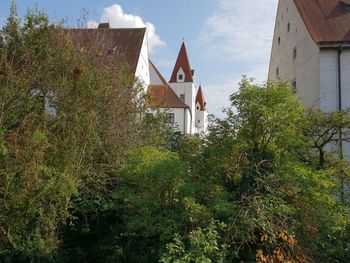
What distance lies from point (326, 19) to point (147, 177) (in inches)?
607

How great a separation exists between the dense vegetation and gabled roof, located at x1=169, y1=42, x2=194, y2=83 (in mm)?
45972

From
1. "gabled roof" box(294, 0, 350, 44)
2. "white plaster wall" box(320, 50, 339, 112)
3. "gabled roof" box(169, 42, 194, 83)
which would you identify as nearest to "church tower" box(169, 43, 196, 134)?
"gabled roof" box(169, 42, 194, 83)

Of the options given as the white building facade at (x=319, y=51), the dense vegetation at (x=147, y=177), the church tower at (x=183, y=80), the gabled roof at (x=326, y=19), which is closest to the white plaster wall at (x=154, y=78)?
the church tower at (x=183, y=80)

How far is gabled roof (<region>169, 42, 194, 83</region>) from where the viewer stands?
5903 centimetres

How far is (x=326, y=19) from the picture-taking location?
2186 centimetres

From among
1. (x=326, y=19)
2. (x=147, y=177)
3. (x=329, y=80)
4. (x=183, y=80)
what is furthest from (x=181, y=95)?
(x=147, y=177)

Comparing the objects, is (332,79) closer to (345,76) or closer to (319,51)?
(345,76)

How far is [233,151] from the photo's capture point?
9.73m

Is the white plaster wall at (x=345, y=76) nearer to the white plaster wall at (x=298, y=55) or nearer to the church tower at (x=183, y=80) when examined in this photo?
the white plaster wall at (x=298, y=55)

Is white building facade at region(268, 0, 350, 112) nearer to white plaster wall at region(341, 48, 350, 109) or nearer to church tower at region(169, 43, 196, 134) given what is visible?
white plaster wall at region(341, 48, 350, 109)

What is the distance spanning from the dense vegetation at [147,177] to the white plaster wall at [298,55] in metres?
8.81

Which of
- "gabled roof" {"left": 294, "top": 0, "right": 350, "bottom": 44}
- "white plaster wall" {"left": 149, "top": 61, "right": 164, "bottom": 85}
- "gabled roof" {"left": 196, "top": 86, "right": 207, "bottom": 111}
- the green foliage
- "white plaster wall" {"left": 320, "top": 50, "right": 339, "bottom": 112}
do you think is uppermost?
"gabled roof" {"left": 196, "top": 86, "right": 207, "bottom": 111}

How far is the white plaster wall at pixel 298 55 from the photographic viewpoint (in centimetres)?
2096

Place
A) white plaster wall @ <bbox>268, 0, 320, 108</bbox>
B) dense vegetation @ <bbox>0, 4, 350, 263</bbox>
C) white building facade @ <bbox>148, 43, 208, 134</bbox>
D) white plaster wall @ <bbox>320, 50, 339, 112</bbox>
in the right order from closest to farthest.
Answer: dense vegetation @ <bbox>0, 4, 350, 263</bbox>, white plaster wall @ <bbox>320, 50, 339, 112</bbox>, white plaster wall @ <bbox>268, 0, 320, 108</bbox>, white building facade @ <bbox>148, 43, 208, 134</bbox>
